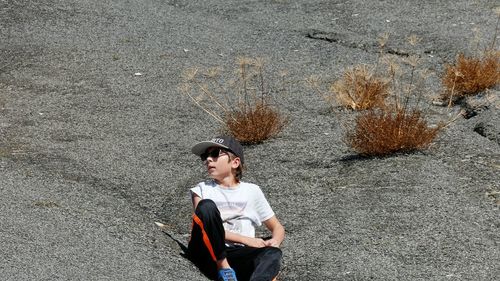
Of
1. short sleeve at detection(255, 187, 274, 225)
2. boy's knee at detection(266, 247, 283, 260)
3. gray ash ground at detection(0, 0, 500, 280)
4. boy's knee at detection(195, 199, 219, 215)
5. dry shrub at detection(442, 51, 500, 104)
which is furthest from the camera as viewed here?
dry shrub at detection(442, 51, 500, 104)

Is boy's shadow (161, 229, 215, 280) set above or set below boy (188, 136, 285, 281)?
below

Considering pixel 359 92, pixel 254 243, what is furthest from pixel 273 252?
pixel 359 92

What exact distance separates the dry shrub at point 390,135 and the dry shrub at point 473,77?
199 centimetres

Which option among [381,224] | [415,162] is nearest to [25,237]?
[381,224]

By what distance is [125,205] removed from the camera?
8180 millimetres

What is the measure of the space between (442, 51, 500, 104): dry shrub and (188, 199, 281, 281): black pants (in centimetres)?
529

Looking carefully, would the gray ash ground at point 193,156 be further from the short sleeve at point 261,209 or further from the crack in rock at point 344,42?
the short sleeve at point 261,209

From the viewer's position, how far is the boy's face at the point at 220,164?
680 centimetres

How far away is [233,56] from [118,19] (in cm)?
237

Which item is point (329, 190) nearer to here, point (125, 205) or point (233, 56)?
point (125, 205)

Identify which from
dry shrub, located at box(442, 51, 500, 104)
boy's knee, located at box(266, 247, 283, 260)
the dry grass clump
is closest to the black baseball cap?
boy's knee, located at box(266, 247, 283, 260)

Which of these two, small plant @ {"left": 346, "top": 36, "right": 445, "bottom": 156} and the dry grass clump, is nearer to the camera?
small plant @ {"left": 346, "top": 36, "right": 445, "bottom": 156}

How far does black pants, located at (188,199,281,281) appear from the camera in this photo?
635cm

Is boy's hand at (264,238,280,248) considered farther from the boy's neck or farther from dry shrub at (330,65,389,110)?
dry shrub at (330,65,389,110)
